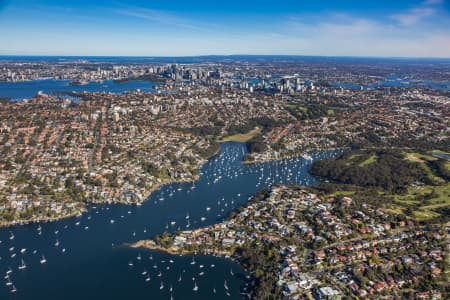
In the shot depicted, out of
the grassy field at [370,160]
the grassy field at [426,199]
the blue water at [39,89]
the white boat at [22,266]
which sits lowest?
the white boat at [22,266]

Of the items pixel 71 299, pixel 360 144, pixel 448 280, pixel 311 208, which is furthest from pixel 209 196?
pixel 360 144

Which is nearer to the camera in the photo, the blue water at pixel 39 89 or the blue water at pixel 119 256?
the blue water at pixel 119 256

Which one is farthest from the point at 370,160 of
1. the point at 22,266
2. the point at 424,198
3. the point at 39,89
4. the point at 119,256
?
the point at 39,89

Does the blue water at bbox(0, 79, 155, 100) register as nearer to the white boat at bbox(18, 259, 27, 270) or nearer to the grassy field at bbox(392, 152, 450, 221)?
the white boat at bbox(18, 259, 27, 270)

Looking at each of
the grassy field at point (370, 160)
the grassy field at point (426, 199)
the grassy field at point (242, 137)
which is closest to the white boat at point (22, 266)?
the grassy field at point (426, 199)

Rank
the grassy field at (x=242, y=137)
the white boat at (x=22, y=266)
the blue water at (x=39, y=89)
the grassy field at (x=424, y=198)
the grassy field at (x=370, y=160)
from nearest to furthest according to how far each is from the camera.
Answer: the white boat at (x=22, y=266) < the grassy field at (x=424, y=198) < the grassy field at (x=370, y=160) < the grassy field at (x=242, y=137) < the blue water at (x=39, y=89)

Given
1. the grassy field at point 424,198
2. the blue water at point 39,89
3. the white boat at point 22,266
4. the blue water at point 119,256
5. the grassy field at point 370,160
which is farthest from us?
the blue water at point 39,89

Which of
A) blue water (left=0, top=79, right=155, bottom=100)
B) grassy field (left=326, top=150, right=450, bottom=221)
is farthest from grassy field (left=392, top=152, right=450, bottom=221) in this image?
blue water (left=0, top=79, right=155, bottom=100)

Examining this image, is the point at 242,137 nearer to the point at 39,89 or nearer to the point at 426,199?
the point at 426,199

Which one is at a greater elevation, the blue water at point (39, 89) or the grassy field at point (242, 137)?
the blue water at point (39, 89)

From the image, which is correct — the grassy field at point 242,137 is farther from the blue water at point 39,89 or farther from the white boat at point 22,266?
the blue water at point 39,89
